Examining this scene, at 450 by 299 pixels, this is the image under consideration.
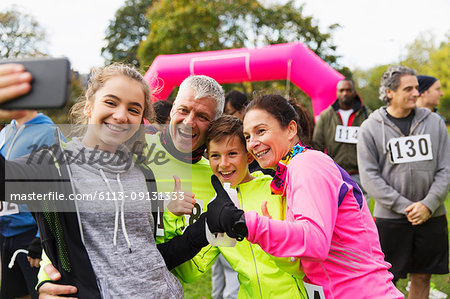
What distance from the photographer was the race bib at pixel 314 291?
1618mm

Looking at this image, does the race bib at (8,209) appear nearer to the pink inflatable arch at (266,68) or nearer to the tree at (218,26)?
the pink inflatable arch at (266,68)

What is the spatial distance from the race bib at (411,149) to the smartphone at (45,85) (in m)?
3.35

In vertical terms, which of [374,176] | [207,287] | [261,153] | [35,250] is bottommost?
[207,287]

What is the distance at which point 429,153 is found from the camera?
3504 millimetres

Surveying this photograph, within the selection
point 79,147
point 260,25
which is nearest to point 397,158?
point 79,147

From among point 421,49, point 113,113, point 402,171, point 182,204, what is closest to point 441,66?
point 421,49

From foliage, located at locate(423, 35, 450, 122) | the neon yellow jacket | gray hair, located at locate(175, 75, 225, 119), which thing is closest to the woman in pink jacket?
the neon yellow jacket

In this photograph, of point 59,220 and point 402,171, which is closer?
point 59,220

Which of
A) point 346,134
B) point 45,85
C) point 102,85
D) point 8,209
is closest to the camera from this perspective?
point 45,85

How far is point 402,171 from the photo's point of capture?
11.6ft

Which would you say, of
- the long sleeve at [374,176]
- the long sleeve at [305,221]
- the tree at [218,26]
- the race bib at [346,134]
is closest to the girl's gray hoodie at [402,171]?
the long sleeve at [374,176]

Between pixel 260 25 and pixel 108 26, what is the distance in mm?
17361

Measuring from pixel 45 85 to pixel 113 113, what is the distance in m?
0.77

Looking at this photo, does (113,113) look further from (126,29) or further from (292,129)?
(126,29)
